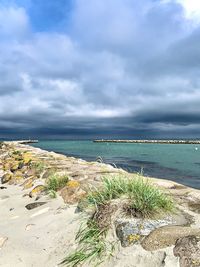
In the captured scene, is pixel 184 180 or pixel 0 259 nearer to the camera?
pixel 0 259

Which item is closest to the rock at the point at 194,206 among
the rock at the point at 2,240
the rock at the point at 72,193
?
the rock at the point at 72,193

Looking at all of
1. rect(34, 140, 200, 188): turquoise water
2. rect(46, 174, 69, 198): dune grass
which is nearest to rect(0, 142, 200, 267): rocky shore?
rect(46, 174, 69, 198): dune grass

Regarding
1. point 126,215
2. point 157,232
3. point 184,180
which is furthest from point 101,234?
point 184,180

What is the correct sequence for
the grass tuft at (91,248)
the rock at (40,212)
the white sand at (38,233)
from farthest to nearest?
the rock at (40,212)
the white sand at (38,233)
the grass tuft at (91,248)

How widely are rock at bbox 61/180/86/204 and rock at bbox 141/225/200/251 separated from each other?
7.45 ft

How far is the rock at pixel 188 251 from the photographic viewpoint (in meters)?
2.85

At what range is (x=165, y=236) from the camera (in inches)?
134

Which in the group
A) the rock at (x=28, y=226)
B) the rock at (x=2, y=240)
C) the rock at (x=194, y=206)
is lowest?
the rock at (x=2, y=240)

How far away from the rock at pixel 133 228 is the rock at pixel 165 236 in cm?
12

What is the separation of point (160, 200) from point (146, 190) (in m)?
0.26

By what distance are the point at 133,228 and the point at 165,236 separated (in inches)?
18.2

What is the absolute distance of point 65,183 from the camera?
680cm

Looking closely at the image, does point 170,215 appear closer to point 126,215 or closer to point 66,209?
point 126,215

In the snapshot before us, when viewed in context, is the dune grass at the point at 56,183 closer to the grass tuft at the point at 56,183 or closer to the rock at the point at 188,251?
the grass tuft at the point at 56,183
